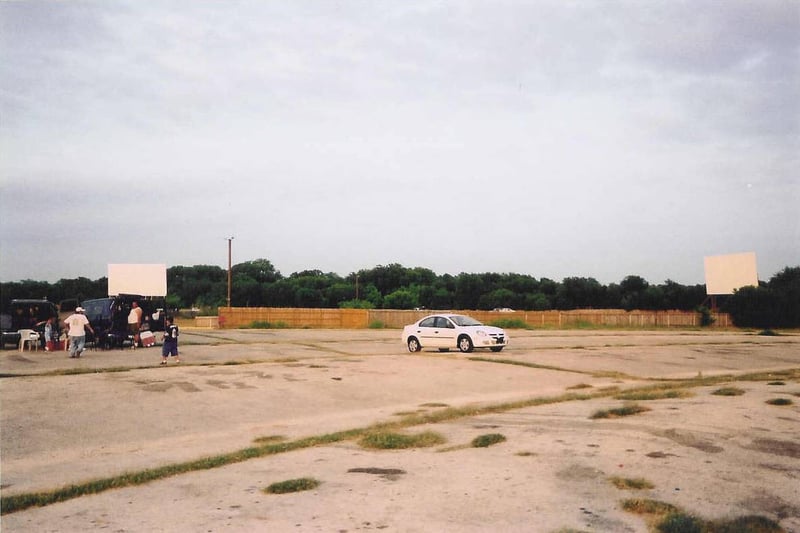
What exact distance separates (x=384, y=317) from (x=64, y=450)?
177 feet

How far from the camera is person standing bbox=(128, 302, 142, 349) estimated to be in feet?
86.3

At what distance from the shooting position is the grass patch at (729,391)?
546 inches

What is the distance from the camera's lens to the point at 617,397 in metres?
14.1

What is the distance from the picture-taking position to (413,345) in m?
26.8

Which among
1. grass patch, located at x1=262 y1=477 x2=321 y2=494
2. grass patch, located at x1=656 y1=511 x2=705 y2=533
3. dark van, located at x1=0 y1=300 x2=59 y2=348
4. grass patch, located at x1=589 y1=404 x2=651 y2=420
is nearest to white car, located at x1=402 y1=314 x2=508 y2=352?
grass patch, located at x1=589 y1=404 x2=651 y2=420

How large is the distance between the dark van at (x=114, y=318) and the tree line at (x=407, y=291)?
232ft

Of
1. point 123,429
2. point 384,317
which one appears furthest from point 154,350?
point 384,317

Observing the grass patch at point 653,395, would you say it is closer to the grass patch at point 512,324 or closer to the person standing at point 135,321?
the person standing at point 135,321

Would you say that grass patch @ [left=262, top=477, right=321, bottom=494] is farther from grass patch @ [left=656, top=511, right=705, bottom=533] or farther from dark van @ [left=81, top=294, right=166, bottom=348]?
dark van @ [left=81, top=294, right=166, bottom=348]

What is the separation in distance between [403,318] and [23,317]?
39.4 metres

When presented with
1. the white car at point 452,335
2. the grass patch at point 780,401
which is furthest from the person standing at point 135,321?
the grass patch at point 780,401

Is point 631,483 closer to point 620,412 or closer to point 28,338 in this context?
point 620,412

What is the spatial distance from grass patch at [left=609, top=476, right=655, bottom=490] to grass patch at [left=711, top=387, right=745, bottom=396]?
309 inches

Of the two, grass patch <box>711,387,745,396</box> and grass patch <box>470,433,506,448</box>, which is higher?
grass patch <box>711,387,745,396</box>
